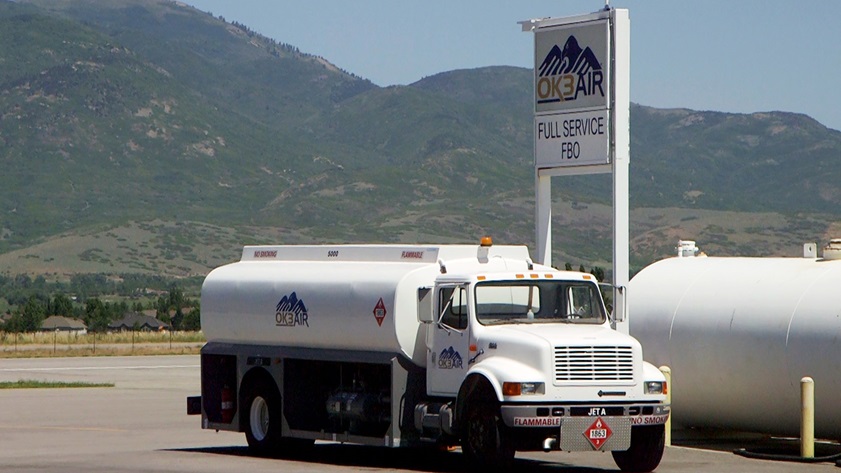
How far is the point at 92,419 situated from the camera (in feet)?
102

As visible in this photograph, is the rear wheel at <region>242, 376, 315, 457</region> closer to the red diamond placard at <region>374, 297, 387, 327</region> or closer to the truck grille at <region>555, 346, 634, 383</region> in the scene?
the red diamond placard at <region>374, 297, 387, 327</region>

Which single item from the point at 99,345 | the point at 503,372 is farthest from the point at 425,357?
the point at 99,345

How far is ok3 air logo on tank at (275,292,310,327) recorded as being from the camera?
21.1m

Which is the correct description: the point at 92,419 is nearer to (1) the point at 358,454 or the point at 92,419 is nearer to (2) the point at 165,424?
(2) the point at 165,424

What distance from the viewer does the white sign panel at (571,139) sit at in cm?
2261

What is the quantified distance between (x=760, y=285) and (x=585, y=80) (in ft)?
13.2

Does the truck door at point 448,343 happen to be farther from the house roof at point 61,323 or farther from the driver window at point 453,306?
the house roof at point 61,323

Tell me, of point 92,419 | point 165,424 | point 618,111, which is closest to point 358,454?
point 618,111

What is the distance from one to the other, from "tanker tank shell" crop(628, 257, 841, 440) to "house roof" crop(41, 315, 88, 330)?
101602 mm

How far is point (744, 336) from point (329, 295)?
244 inches

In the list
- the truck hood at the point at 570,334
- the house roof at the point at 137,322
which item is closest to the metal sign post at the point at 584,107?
the truck hood at the point at 570,334

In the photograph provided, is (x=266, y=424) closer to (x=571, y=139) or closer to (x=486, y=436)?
(x=486, y=436)

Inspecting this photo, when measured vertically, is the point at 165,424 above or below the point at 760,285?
below

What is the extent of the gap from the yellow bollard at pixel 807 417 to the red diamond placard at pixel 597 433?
3727 mm
